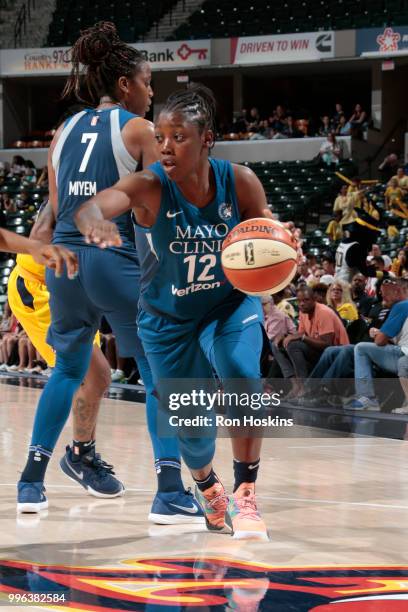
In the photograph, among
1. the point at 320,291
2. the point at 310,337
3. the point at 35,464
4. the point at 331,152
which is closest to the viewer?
A: the point at 35,464

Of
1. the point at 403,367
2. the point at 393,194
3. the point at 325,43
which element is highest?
the point at 325,43

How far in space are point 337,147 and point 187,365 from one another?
17253mm

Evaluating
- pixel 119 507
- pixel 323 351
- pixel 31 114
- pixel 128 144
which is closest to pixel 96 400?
pixel 119 507

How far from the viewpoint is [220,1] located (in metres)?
24.7

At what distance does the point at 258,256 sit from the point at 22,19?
24.2 metres

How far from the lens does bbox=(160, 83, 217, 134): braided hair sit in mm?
3443

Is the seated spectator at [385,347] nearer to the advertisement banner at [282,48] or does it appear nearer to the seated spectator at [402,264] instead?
the seated spectator at [402,264]

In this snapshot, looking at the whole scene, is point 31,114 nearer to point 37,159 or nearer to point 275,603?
point 37,159

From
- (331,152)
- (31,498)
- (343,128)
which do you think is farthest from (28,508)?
(343,128)

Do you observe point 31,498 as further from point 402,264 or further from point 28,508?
point 402,264

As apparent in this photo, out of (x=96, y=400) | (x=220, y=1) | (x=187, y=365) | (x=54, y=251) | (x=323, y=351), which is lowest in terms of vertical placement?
(x=323, y=351)

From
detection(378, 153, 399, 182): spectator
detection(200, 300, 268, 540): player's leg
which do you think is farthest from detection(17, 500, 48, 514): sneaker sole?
detection(378, 153, 399, 182): spectator

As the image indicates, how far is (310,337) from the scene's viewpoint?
845 centimetres

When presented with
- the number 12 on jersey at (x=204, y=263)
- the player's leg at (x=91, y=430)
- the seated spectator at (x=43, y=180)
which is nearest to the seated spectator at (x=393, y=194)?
the seated spectator at (x=43, y=180)
